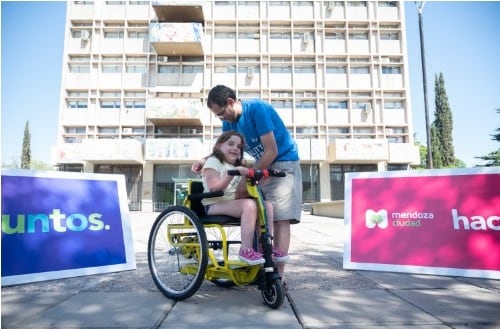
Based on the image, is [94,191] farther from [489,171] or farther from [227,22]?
[227,22]

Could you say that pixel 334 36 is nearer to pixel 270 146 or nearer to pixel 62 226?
pixel 270 146

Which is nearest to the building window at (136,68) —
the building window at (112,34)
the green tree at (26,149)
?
the building window at (112,34)

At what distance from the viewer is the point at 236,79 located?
89.8 feet

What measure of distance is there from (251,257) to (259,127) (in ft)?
A: 3.42

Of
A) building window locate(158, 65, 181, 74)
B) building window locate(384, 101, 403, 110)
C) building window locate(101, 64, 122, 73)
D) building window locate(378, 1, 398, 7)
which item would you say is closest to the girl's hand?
building window locate(158, 65, 181, 74)

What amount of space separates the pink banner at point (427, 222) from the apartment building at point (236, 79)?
2190cm

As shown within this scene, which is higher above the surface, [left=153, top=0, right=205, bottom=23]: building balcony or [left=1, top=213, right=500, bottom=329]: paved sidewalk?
[left=153, top=0, right=205, bottom=23]: building balcony

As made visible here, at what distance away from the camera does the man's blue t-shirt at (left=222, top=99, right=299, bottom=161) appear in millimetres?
2783

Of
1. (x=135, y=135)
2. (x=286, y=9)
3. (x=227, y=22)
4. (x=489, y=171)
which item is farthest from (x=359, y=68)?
(x=489, y=171)

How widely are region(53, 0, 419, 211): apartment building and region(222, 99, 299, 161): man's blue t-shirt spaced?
22.5 metres

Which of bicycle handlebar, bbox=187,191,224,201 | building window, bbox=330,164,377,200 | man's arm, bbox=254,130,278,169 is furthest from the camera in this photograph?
building window, bbox=330,164,377,200

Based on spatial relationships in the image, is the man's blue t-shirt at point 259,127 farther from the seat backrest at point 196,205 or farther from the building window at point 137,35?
the building window at point 137,35

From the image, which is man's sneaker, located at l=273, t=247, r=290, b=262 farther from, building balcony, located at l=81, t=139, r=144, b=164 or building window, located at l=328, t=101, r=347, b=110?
building window, located at l=328, t=101, r=347, b=110

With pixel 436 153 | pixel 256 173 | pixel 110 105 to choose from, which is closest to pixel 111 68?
pixel 110 105
